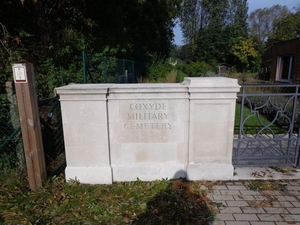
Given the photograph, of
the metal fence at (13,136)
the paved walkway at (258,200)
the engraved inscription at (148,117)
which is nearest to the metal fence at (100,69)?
the metal fence at (13,136)

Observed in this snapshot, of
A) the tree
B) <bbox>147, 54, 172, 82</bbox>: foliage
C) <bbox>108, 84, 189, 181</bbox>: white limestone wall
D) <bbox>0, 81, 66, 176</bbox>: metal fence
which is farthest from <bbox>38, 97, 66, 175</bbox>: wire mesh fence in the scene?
the tree

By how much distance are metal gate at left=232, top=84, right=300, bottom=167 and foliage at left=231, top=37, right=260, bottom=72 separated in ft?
79.6

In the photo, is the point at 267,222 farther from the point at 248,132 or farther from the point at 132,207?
the point at 248,132

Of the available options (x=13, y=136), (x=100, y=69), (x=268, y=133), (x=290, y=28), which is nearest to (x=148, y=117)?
(x=13, y=136)

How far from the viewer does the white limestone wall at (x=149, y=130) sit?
3031 mm

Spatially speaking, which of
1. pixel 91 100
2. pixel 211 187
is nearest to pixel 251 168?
pixel 211 187

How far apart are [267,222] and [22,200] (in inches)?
121

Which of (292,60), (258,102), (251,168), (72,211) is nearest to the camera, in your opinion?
(72,211)

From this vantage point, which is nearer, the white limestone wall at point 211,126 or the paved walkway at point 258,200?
the paved walkway at point 258,200

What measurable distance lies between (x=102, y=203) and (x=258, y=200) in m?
2.06

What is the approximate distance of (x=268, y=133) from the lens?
5.88 metres

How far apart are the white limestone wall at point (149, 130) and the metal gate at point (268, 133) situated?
1.60 ft

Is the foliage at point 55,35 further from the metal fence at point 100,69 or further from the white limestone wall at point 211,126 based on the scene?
the white limestone wall at point 211,126

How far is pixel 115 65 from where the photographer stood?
27.1ft
